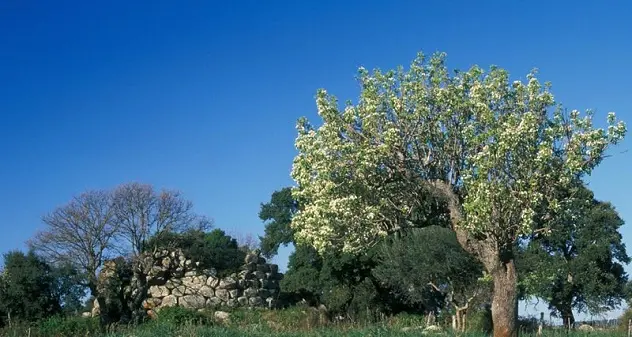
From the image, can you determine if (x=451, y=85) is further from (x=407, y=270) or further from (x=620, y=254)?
(x=620, y=254)

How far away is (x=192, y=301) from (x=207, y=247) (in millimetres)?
3915

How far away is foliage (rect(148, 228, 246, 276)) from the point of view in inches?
1954

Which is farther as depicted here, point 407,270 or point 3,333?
point 407,270

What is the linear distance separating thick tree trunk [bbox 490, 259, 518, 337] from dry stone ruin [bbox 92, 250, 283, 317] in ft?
93.5

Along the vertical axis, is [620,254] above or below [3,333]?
above

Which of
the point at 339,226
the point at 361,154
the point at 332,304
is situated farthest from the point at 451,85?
the point at 332,304

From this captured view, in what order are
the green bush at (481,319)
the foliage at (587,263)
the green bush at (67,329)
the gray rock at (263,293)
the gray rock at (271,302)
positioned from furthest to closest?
the gray rock at (263,293) < the gray rock at (271,302) < the foliage at (587,263) < the green bush at (481,319) < the green bush at (67,329)

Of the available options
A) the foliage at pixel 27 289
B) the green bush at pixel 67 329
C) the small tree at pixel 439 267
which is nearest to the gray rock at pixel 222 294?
the foliage at pixel 27 289

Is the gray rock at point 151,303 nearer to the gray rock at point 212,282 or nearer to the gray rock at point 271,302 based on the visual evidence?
the gray rock at point 212,282

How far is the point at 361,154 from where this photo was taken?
873 inches

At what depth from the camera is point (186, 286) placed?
1970 inches

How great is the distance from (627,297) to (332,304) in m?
17.6

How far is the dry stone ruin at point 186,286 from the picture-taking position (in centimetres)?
4791

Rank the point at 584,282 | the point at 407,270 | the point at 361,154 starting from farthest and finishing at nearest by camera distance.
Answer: the point at 584,282 < the point at 407,270 < the point at 361,154
